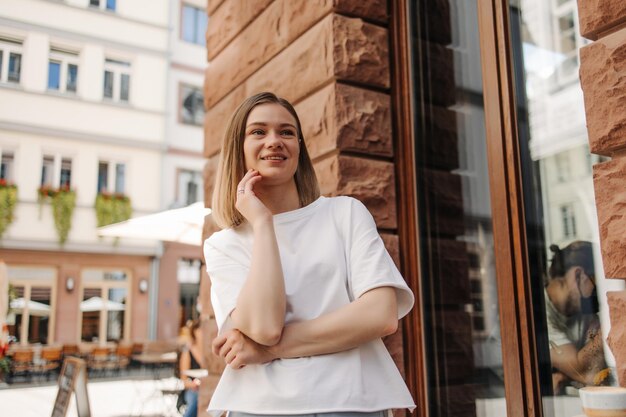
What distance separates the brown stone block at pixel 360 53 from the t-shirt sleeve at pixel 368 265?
1355 mm

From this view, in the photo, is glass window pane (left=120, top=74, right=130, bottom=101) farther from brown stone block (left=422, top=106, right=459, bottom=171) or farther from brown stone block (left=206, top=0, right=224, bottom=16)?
brown stone block (left=422, top=106, right=459, bottom=171)

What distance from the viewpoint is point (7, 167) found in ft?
58.1

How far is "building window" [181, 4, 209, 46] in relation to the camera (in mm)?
21828

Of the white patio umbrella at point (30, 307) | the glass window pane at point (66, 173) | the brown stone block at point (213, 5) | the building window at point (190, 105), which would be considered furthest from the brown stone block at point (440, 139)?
the building window at point (190, 105)

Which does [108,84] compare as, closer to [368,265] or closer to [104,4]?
[104,4]

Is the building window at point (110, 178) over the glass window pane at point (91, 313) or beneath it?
over

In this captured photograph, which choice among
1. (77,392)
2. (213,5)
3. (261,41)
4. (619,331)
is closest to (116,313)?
(77,392)

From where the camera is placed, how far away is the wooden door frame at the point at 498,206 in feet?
7.41

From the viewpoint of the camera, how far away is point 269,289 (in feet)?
4.68

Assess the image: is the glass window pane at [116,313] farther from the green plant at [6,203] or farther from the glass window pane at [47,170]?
the glass window pane at [47,170]

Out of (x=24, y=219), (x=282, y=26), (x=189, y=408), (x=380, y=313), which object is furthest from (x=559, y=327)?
(x=24, y=219)

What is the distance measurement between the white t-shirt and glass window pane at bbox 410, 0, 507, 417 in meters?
1.08

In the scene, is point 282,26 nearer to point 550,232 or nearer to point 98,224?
point 550,232

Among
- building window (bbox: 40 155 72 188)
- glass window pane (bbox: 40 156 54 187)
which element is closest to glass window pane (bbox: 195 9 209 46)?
building window (bbox: 40 155 72 188)
